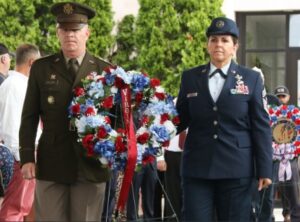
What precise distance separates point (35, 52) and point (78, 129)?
3.21 meters

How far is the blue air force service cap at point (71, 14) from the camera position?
6.89m

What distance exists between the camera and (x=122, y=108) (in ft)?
22.2

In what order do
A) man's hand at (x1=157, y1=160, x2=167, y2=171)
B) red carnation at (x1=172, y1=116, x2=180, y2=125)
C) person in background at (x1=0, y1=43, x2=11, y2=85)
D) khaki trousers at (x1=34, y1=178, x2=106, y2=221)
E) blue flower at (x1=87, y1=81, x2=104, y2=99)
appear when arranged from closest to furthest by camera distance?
1. blue flower at (x1=87, y1=81, x2=104, y2=99)
2. khaki trousers at (x1=34, y1=178, x2=106, y2=221)
3. red carnation at (x1=172, y1=116, x2=180, y2=125)
4. person in background at (x1=0, y1=43, x2=11, y2=85)
5. man's hand at (x1=157, y1=160, x2=167, y2=171)

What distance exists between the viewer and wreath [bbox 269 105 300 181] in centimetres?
1165

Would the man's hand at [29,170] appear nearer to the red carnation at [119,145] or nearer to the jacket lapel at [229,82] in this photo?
the red carnation at [119,145]

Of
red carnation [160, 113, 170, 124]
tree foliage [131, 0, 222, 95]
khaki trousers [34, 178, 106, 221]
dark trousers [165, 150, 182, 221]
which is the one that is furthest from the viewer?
tree foliage [131, 0, 222, 95]

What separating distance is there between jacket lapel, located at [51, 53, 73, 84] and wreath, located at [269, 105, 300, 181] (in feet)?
16.7

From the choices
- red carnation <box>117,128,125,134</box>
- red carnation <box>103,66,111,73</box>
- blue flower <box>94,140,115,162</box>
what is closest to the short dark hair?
red carnation <box>103,66,111,73</box>

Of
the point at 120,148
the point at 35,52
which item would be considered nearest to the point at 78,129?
the point at 120,148

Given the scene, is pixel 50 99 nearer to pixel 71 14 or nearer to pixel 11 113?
pixel 71 14

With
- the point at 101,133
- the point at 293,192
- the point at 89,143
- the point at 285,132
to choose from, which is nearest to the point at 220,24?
the point at 101,133

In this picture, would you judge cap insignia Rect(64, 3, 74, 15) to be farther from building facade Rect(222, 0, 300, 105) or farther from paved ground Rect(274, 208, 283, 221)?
building facade Rect(222, 0, 300, 105)

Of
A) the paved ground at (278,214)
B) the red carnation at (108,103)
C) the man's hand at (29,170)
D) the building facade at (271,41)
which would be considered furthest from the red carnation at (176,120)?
the building facade at (271,41)

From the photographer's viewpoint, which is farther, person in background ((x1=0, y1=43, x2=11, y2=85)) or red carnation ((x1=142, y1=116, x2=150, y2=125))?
person in background ((x1=0, y1=43, x2=11, y2=85))
